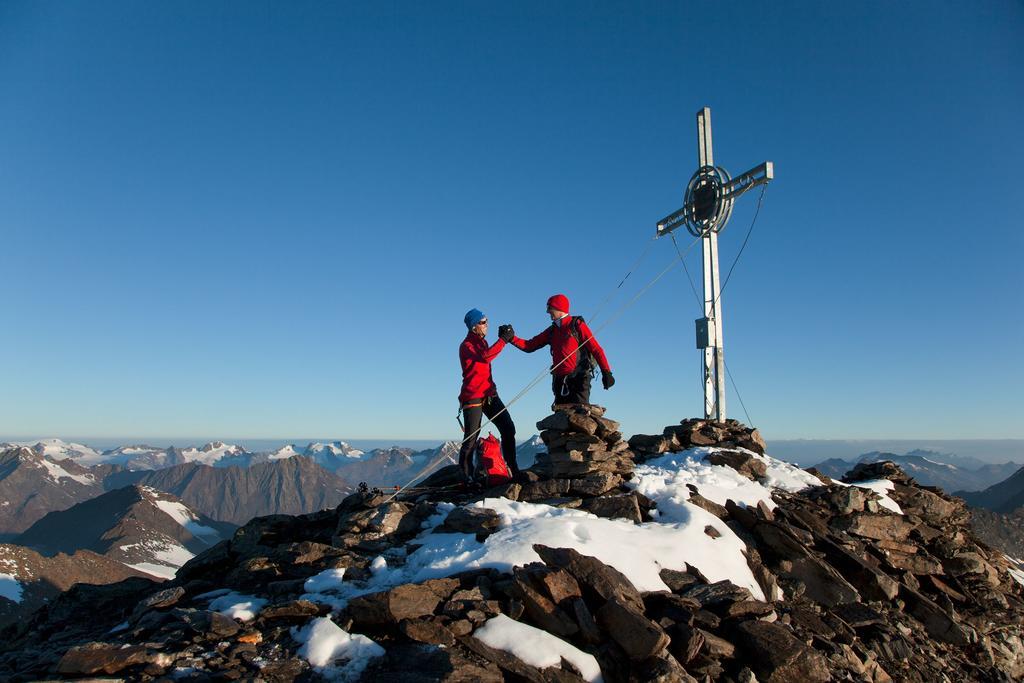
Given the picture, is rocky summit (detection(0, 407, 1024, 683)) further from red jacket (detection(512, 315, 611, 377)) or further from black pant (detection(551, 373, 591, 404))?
red jacket (detection(512, 315, 611, 377))

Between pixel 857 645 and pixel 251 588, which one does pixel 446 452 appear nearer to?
pixel 251 588

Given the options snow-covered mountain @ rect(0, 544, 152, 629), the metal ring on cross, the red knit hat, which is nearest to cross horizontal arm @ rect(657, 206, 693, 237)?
the metal ring on cross

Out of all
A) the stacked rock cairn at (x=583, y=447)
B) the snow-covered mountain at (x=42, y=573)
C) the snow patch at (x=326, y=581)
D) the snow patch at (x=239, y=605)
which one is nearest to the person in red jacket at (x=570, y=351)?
the stacked rock cairn at (x=583, y=447)

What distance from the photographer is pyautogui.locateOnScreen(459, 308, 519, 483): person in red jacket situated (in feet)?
44.6

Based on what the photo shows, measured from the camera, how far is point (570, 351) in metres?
14.8

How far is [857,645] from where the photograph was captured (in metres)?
9.55

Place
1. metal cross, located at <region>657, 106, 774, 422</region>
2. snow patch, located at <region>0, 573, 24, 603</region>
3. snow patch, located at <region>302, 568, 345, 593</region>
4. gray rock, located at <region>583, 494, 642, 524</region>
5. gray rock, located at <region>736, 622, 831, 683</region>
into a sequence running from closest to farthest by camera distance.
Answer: gray rock, located at <region>736, 622, 831, 683</region> < snow patch, located at <region>302, 568, 345, 593</region> < gray rock, located at <region>583, 494, 642, 524</region> < metal cross, located at <region>657, 106, 774, 422</region> < snow patch, located at <region>0, 573, 24, 603</region>

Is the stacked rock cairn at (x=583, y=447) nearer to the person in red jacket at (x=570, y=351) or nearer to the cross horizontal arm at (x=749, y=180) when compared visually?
the person in red jacket at (x=570, y=351)

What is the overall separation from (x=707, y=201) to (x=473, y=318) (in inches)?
459

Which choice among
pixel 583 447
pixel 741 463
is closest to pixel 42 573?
pixel 583 447

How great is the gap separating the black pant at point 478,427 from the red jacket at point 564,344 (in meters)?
1.61

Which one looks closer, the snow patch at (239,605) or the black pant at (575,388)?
the snow patch at (239,605)

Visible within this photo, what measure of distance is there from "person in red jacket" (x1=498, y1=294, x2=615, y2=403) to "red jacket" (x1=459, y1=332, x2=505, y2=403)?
1.16 meters

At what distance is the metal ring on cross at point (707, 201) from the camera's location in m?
20.7
